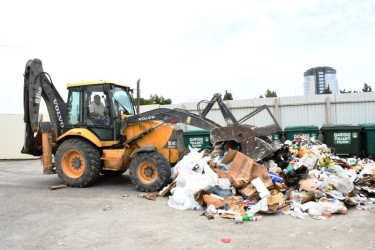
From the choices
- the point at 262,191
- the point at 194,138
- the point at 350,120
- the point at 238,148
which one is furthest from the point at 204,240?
the point at 350,120

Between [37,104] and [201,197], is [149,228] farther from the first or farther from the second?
[37,104]

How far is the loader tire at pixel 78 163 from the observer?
6848mm

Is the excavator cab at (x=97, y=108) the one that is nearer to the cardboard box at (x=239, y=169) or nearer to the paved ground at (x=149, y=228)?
the paved ground at (x=149, y=228)

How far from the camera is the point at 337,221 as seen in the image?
4414 millimetres

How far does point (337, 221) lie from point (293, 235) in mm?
942

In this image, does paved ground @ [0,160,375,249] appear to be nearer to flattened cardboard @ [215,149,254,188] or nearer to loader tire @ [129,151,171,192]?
loader tire @ [129,151,171,192]

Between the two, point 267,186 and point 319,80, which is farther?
point 319,80

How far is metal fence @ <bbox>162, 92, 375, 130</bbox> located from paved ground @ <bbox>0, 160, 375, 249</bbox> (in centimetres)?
769

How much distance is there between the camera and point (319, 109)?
39.3 ft

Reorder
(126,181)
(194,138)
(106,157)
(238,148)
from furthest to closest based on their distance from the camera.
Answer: (194,138)
(126,181)
(106,157)
(238,148)

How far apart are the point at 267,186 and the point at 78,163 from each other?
4.20 meters

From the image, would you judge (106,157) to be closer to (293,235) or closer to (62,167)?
(62,167)

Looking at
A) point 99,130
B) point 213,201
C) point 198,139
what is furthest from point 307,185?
point 198,139

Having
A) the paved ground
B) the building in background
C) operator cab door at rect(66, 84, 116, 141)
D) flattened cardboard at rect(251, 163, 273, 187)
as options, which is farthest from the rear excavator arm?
the building in background
